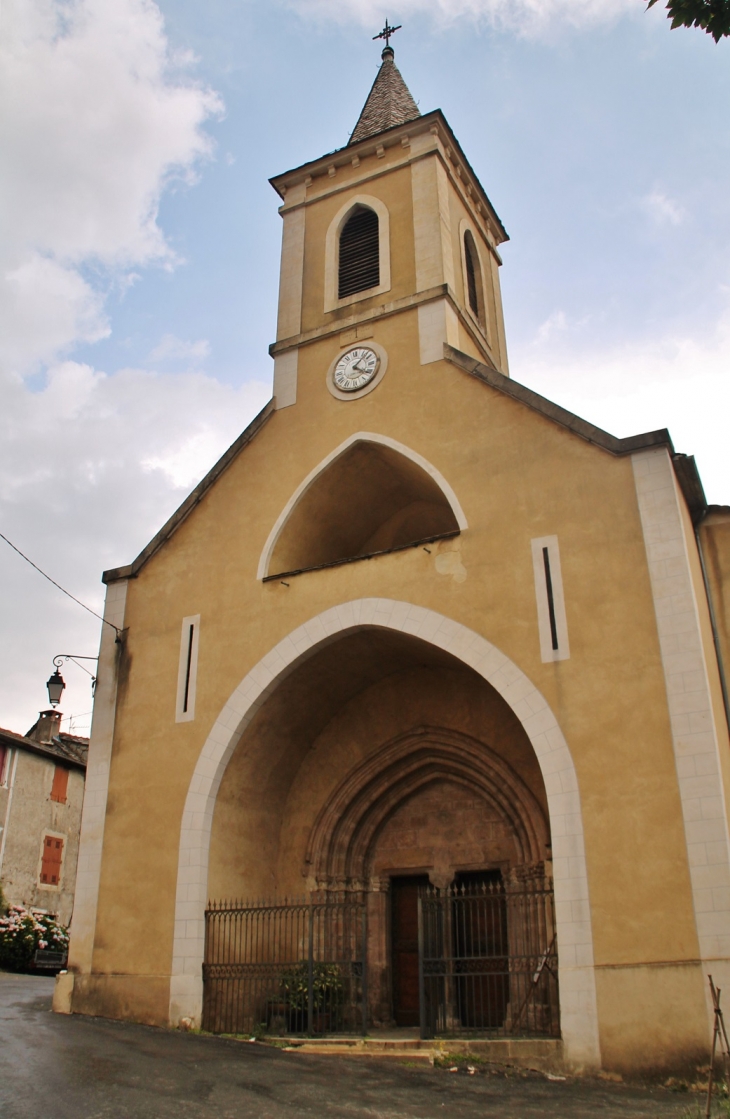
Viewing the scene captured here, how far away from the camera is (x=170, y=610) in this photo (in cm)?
1427

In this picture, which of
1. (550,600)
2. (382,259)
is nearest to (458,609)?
(550,600)

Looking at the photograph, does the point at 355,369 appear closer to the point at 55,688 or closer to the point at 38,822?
the point at 55,688

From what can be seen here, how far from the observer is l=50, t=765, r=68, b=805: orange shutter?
2564cm

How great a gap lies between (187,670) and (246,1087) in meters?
6.41

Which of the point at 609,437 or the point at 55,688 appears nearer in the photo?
the point at 609,437

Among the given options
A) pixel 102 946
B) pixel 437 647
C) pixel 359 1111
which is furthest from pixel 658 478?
pixel 102 946

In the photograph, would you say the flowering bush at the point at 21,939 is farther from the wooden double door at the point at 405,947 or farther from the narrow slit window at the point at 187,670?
the wooden double door at the point at 405,947

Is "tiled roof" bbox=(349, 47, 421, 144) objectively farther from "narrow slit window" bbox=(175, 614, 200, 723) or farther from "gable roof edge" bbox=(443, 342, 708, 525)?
"narrow slit window" bbox=(175, 614, 200, 723)

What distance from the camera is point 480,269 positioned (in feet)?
58.1

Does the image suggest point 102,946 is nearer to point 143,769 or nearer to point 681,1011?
point 143,769

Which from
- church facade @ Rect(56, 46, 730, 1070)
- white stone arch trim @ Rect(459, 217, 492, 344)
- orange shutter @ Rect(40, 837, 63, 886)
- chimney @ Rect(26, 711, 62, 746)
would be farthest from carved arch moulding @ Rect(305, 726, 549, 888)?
chimney @ Rect(26, 711, 62, 746)

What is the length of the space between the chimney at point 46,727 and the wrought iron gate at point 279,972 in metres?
17.4

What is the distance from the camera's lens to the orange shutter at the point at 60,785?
2564 cm

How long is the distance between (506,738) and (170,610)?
5.11 m
